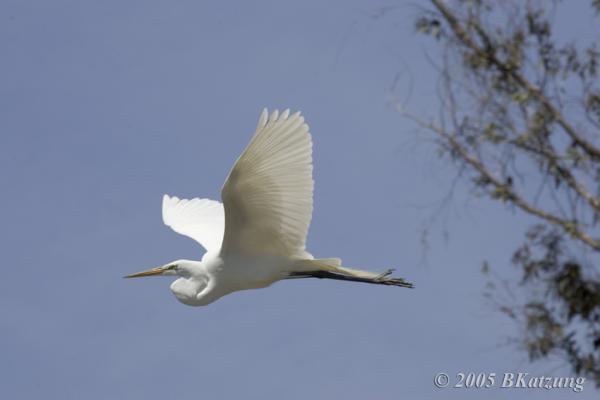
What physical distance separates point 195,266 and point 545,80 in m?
2.96

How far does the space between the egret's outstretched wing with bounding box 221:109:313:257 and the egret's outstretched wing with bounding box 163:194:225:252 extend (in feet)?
4.89

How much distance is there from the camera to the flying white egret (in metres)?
8.40

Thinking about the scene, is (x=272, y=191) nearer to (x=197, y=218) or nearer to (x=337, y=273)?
(x=337, y=273)

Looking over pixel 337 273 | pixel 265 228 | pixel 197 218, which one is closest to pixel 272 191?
pixel 265 228

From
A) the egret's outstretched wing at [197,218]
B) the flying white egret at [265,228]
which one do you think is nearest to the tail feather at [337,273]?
the flying white egret at [265,228]

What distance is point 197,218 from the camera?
11273 millimetres

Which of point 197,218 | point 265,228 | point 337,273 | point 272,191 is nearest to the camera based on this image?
point 272,191

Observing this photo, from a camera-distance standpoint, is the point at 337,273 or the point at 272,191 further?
the point at 337,273

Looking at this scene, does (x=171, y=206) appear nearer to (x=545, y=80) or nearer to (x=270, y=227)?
(x=270, y=227)

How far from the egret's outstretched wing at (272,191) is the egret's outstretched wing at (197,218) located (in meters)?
1.49

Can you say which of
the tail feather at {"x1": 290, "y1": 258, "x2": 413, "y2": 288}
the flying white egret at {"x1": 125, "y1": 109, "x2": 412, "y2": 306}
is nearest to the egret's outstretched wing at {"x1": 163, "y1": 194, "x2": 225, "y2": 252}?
the flying white egret at {"x1": 125, "y1": 109, "x2": 412, "y2": 306}

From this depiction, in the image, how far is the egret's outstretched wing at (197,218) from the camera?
10.9 m

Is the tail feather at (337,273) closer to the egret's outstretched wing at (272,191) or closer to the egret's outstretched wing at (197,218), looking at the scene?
the egret's outstretched wing at (272,191)

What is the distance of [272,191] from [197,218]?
270 centimetres
